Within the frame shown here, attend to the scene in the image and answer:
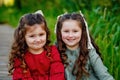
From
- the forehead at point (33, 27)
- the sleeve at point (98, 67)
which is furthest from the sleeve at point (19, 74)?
the sleeve at point (98, 67)

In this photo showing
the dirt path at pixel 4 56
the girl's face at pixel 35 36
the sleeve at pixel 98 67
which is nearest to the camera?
the girl's face at pixel 35 36

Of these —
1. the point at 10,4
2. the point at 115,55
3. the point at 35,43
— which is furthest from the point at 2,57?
the point at 10,4

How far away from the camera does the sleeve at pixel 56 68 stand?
4496 mm

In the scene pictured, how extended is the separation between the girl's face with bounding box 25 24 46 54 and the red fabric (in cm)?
10

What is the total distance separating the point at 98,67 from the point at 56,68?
1.30 feet

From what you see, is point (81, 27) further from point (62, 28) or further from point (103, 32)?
point (103, 32)

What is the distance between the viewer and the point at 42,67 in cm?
450

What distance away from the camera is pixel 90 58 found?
183 inches

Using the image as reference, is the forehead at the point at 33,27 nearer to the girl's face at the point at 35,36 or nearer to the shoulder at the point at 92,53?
the girl's face at the point at 35,36

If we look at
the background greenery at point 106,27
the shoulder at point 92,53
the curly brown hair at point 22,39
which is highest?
the curly brown hair at point 22,39

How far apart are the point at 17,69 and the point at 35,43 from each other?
0.94 ft

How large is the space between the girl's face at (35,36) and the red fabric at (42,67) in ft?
0.33

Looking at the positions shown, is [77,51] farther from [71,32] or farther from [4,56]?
[4,56]

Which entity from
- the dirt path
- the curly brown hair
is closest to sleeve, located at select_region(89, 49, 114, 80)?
the curly brown hair
